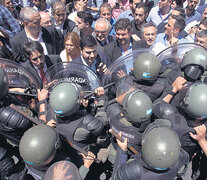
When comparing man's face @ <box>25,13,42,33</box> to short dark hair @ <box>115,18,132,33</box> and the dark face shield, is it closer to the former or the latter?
short dark hair @ <box>115,18,132,33</box>

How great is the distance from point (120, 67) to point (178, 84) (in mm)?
1190

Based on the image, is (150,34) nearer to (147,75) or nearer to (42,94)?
(147,75)

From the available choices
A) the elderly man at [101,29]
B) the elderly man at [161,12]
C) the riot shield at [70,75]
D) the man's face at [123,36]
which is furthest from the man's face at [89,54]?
the elderly man at [161,12]

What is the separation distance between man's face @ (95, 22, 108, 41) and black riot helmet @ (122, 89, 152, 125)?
247 cm

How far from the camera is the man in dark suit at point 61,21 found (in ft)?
16.9

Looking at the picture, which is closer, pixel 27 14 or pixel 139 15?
pixel 27 14

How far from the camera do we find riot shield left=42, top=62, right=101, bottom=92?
3701 millimetres

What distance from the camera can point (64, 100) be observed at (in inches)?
104

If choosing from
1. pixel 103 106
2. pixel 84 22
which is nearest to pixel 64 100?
pixel 103 106

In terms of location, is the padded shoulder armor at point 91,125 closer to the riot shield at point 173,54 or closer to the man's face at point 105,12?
the riot shield at point 173,54

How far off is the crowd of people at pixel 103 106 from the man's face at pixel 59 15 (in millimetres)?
27

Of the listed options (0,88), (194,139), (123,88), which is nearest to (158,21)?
(123,88)

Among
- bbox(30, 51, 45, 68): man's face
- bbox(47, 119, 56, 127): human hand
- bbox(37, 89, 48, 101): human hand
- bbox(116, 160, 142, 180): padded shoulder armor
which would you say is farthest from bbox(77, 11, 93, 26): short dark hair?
bbox(116, 160, 142, 180): padded shoulder armor

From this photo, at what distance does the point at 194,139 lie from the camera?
A: 2789 millimetres
